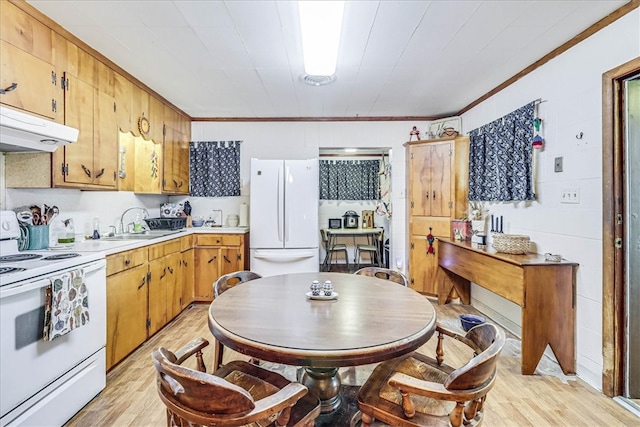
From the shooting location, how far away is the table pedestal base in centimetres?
176

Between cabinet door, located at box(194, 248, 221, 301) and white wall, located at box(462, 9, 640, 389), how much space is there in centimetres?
332

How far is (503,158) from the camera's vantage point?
3.09 metres

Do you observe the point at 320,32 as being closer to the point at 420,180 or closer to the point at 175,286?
the point at 420,180

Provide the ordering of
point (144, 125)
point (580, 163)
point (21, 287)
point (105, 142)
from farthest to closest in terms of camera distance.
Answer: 1. point (144, 125)
2. point (105, 142)
3. point (580, 163)
4. point (21, 287)

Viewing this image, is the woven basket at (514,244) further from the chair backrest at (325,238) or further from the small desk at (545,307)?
the chair backrest at (325,238)

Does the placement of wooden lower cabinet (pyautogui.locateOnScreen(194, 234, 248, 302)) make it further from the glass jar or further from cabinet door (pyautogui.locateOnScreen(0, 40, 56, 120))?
cabinet door (pyautogui.locateOnScreen(0, 40, 56, 120))

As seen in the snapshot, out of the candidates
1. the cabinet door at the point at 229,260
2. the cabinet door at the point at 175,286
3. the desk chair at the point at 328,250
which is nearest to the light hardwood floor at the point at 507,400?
the cabinet door at the point at 175,286

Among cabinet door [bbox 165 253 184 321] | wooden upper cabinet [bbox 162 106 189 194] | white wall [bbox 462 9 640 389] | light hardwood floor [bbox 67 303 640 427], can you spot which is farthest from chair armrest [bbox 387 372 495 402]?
wooden upper cabinet [bbox 162 106 189 194]

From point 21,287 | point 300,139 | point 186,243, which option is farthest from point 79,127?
point 300,139

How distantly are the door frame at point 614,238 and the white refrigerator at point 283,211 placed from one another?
8.76 feet

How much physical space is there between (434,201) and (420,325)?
2.84m

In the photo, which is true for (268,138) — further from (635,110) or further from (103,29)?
(635,110)

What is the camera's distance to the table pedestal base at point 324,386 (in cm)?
176

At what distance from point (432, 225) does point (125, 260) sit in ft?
10.6
